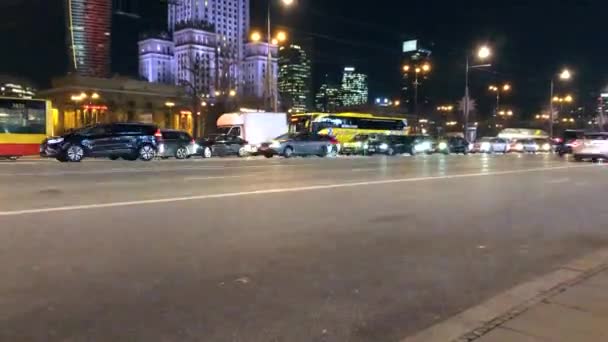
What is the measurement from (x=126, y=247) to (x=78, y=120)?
272 feet

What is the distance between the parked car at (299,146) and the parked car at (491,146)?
2249 centimetres

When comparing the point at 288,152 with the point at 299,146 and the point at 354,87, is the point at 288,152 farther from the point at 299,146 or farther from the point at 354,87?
the point at 354,87

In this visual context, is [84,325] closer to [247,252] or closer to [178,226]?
[247,252]

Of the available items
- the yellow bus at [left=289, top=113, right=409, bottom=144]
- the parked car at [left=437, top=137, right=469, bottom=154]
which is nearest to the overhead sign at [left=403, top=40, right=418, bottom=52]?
the yellow bus at [left=289, top=113, right=409, bottom=144]

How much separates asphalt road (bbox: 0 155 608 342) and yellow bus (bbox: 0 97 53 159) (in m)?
12.0

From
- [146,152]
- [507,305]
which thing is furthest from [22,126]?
[507,305]

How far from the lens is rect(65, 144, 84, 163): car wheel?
23672 mm

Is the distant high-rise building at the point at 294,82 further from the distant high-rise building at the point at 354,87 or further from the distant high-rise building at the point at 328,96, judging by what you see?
the distant high-rise building at the point at 354,87

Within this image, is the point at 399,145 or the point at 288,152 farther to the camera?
the point at 399,145

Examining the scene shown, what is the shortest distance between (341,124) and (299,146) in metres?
12.4

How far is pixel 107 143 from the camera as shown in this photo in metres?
25.2

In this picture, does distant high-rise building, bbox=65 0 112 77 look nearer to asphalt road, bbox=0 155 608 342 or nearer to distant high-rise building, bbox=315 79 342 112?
asphalt road, bbox=0 155 608 342

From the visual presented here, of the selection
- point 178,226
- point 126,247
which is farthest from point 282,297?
point 178,226

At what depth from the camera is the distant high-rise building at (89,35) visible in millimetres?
47822
